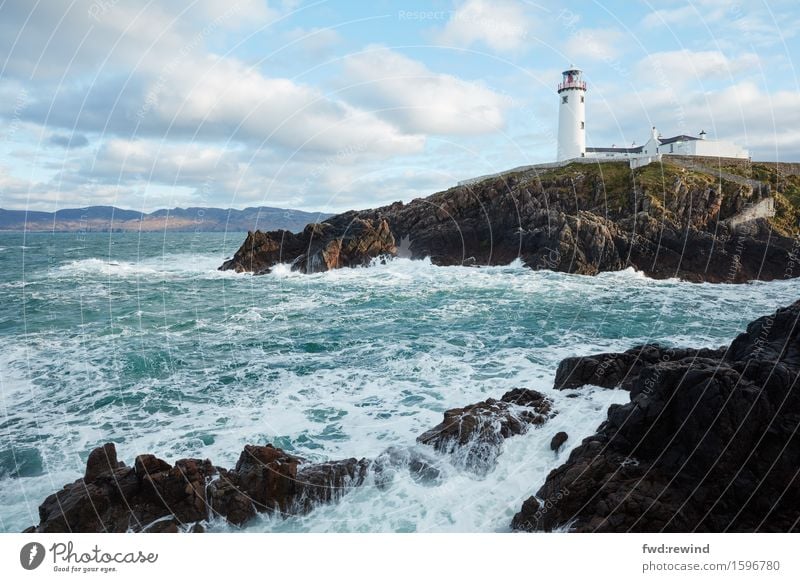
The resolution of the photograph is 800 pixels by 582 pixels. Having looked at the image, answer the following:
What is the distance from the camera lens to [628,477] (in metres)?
8.84

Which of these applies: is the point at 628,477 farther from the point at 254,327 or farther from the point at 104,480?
the point at 254,327

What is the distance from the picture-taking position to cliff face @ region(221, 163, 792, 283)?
41.6 m

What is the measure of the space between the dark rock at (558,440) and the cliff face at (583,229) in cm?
3202

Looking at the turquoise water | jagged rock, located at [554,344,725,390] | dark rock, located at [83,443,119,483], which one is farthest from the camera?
jagged rock, located at [554,344,725,390]

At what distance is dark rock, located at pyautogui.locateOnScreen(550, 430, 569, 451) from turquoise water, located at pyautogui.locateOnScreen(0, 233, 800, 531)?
28 centimetres

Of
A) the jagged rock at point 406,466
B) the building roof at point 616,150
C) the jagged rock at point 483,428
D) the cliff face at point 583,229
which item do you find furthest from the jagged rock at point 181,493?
the building roof at point 616,150

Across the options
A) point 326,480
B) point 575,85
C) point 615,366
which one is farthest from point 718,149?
point 326,480

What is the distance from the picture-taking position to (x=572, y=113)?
224 ft

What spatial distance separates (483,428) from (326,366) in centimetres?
887

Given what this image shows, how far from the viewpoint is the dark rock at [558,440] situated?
36.6 ft

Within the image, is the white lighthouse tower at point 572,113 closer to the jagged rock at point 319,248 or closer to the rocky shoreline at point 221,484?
the jagged rock at point 319,248

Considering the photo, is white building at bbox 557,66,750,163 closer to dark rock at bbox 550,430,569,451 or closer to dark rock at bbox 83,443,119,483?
dark rock at bbox 550,430,569,451

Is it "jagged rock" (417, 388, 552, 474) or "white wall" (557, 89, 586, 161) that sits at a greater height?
"white wall" (557, 89, 586, 161)

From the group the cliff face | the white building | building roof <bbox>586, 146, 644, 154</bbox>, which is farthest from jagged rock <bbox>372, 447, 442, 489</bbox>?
building roof <bbox>586, 146, 644, 154</bbox>
